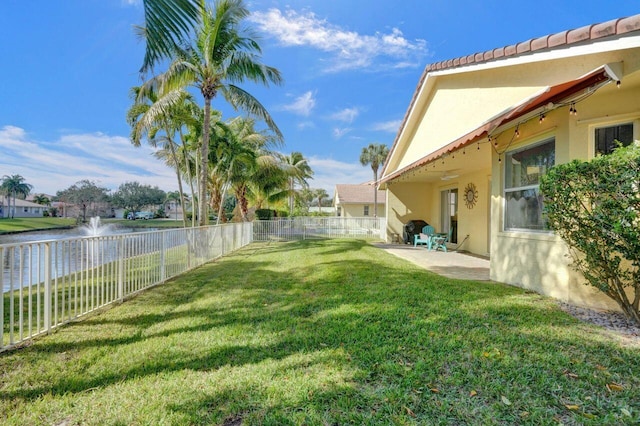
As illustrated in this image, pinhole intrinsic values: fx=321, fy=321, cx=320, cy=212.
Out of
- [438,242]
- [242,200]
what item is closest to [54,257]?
[438,242]

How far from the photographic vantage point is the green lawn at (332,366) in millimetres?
2572

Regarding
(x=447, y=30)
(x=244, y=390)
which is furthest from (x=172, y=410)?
(x=447, y=30)

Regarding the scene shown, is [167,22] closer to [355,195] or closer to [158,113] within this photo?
[158,113]

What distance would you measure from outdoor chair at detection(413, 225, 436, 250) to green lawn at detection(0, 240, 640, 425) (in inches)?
313

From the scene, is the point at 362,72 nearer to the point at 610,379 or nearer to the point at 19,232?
the point at 610,379

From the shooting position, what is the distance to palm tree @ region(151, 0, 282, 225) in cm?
1122

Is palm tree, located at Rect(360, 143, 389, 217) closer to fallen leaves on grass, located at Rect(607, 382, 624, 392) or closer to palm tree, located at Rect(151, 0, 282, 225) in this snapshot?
palm tree, located at Rect(151, 0, 282, 225)

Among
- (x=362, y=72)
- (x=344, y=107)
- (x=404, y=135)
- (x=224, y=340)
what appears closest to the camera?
(x=224, y=340)

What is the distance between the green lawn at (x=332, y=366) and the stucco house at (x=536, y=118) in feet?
3.13

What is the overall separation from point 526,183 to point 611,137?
165cm

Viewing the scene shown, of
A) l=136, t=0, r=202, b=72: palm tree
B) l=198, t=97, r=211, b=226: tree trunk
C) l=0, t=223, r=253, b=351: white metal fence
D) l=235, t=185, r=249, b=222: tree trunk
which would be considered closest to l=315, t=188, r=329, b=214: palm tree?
l=235, t=185, r=249, b=222: tree trunk

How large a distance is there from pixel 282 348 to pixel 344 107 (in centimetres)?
2626

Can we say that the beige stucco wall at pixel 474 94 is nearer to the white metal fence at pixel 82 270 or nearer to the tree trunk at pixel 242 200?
the white metal fence at pixel 82 270

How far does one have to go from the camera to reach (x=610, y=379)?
293cm
